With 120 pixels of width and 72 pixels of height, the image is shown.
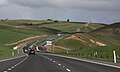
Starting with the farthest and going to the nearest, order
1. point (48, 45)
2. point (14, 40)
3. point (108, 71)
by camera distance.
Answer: point (14, 40)
point (48, 45)
point (108, 71)

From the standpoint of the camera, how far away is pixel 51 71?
94.8 feet

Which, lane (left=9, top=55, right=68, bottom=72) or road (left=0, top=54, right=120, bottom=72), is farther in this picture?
lane (left=9, top=55, right=68, bottom=72)

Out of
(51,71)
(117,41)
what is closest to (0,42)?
(117,41)

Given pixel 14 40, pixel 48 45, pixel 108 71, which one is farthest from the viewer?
pixel 14 40

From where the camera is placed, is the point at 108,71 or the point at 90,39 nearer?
the point at 108,71

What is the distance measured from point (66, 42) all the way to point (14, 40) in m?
29.1

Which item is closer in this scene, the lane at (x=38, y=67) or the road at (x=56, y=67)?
the road at (x=56, y=67)

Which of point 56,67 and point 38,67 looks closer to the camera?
point 56,67

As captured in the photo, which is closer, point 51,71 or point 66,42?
point 51,71

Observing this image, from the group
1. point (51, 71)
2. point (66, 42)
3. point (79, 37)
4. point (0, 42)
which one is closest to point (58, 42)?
point (66, 42)

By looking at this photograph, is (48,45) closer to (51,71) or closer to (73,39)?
(73,39)

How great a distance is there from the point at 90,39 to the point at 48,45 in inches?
903

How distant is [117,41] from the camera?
7692 inches

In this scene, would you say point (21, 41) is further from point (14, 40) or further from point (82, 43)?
point (82, 43)
